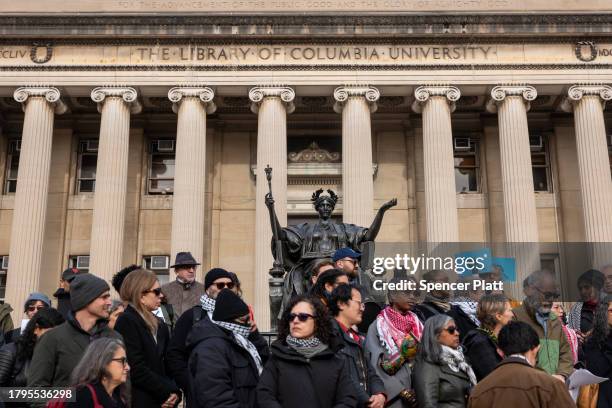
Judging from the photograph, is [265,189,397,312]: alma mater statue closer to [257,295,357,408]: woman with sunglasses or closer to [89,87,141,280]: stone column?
[257,295,357,408]: woman with sunglasses

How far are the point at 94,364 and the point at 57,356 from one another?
1012 millimetres

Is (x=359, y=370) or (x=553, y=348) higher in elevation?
(x=553, y=348)

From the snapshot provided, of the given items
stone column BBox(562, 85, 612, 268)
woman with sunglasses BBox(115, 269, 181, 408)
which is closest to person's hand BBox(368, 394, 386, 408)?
woman with sunglasses BBox(115, 269, 181, 408)

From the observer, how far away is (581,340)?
8.41m

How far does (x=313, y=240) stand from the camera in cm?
1091

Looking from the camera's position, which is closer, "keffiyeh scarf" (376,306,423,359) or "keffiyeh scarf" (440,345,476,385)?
"keffiyeh scarf" (440,345,476,385)

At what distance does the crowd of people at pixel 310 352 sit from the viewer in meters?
4.85

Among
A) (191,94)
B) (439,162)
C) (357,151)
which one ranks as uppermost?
(191,94)

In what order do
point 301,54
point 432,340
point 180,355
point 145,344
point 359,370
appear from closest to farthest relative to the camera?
point 359,370, point 432,340, point 145,344, point 180,355, point 301,54

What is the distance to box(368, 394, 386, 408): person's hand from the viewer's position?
5832 millimetres

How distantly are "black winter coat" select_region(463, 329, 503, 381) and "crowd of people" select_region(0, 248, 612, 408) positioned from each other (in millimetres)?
12

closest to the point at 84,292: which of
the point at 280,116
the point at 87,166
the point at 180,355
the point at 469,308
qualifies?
the point at 180,355

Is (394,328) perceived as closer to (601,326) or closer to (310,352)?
(310,352)

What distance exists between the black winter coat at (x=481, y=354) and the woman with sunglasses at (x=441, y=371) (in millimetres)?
411
